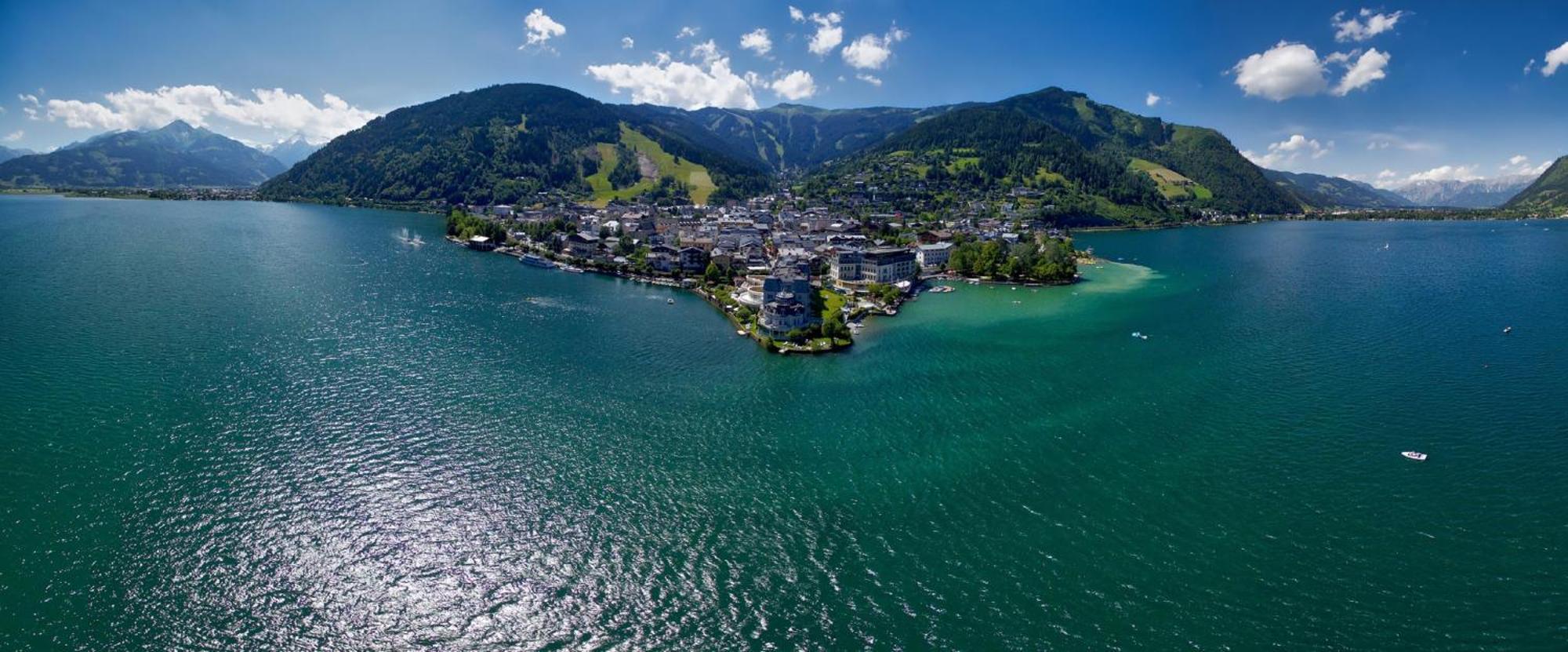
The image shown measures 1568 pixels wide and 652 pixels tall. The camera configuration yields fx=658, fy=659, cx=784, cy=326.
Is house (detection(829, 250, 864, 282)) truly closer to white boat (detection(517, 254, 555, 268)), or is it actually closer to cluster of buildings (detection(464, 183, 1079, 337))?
cluster of buildings (detection(464, 183, 1079, 337))

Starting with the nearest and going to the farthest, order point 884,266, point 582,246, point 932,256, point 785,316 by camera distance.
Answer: point 785,316 → point 884,266 → point 932,256 → point 582,246

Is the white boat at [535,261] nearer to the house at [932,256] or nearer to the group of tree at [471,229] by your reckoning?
the group of tree at [471,229]

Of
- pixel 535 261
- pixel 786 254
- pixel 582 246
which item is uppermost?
pixel 786 254

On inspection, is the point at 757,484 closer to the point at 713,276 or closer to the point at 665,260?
the point at 713,276

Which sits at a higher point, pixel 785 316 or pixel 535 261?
pixel 535 261

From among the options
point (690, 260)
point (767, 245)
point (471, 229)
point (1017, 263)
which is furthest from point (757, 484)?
point (471, 229)

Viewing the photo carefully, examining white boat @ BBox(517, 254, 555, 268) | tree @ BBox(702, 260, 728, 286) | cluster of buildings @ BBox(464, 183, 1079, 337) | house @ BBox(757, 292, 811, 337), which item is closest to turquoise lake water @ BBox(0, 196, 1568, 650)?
house @ BBox(757, 292, 811, 337)

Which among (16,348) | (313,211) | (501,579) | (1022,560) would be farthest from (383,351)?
(313,211)
